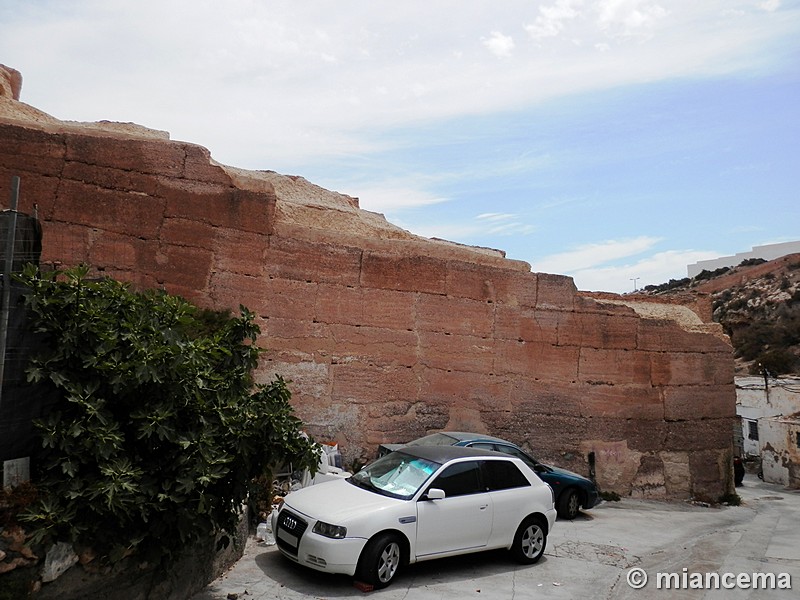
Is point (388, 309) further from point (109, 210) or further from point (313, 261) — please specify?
point (109, 210)

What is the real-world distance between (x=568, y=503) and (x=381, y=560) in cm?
523

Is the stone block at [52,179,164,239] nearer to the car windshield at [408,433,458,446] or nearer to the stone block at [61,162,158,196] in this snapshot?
the stone block at [61,162,158,196]

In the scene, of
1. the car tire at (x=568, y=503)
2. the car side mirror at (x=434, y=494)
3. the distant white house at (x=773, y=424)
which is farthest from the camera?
the distant white house at (x=773, y=424)

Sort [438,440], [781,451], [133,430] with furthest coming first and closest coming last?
[781,451], [438,440], [133,430]

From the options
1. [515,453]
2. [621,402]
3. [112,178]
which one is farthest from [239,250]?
[621,402]

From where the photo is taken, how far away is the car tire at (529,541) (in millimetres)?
7621

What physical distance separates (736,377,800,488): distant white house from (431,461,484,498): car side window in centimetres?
2098

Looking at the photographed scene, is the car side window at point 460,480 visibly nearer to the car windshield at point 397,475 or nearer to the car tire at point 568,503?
the car windshield at point 397,475

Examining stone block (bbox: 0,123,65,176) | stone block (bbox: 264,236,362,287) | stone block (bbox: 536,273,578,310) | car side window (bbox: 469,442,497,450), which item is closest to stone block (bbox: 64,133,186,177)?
stone block (bbox: 0,123,65,176)

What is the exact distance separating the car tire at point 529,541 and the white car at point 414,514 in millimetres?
11

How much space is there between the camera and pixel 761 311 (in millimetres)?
48469

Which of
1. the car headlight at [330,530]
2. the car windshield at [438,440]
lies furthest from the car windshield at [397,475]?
the car windshield at [438,440]

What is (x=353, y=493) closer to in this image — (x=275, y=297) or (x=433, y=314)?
(x=275, y=297)

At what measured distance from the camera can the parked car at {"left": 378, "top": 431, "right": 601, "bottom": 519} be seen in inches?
414
